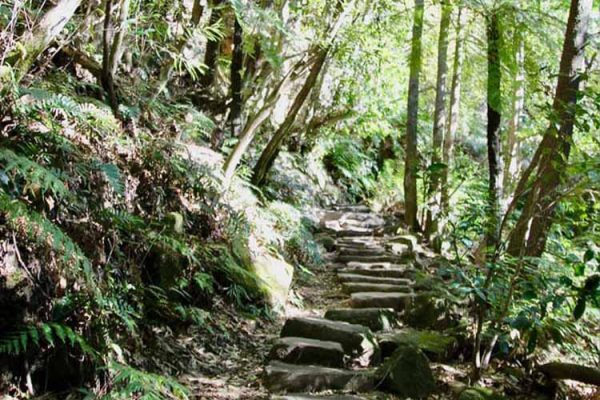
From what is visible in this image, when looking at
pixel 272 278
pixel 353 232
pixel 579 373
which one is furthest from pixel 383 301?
pixel 353 232

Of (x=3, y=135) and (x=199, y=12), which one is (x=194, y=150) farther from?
(x=3, y=135)

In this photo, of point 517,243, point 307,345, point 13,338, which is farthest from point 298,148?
point 13,338

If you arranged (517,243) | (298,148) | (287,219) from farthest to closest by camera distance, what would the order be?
(298,148)
(287,219)
(517,243)

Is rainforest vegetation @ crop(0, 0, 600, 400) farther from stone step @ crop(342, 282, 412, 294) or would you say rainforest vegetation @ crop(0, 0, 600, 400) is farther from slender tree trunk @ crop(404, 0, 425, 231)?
slender tree trunk @ crop(404, 0, 425, 231)

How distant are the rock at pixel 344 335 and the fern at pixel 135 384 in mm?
1522

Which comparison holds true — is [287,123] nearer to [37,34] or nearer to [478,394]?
[37,34]

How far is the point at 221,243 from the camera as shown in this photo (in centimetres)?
511

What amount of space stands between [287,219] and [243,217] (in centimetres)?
212

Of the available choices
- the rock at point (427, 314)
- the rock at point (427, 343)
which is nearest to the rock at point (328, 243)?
the rock at point (427, 314)

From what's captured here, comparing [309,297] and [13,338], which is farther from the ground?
[13,338]

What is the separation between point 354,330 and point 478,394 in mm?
1109

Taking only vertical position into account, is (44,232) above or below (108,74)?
below

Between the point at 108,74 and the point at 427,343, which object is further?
the point at 108,74

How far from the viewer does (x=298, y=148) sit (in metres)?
12.5
